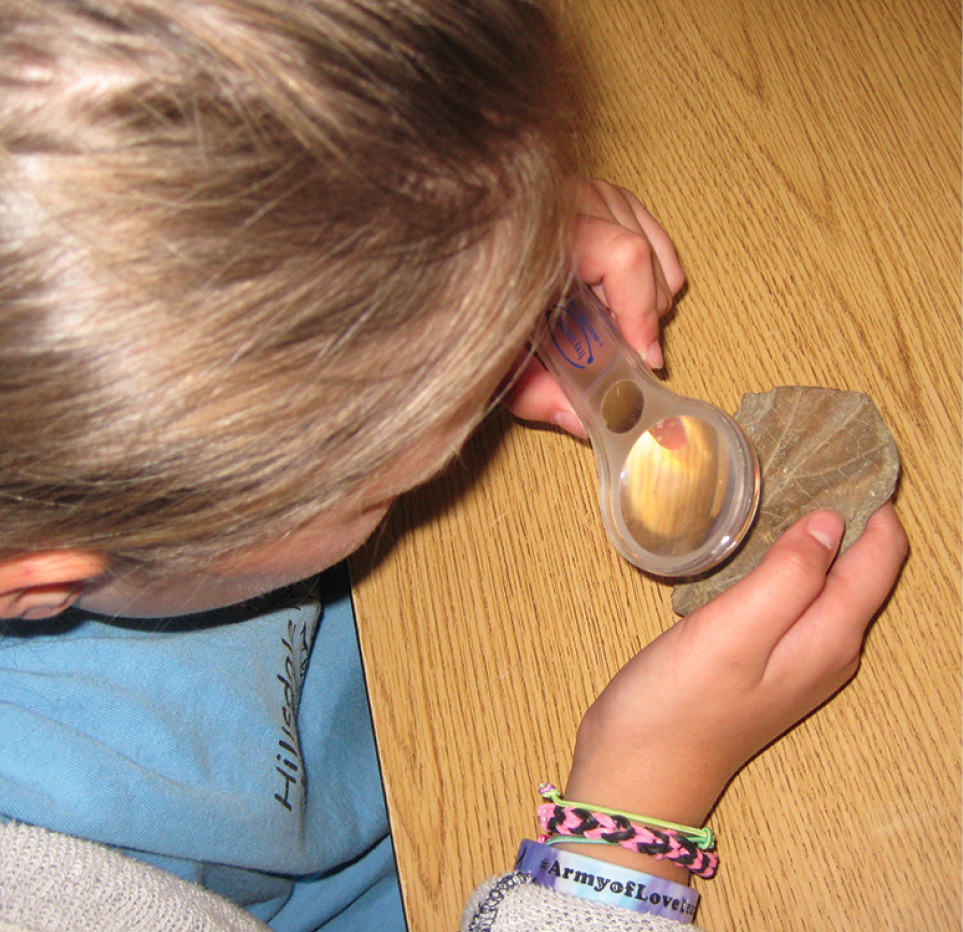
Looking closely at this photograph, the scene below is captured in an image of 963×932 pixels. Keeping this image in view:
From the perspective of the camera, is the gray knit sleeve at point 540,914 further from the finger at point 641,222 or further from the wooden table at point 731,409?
the finger at point 641,222

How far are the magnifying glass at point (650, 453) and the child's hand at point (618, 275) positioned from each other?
14 millimetres

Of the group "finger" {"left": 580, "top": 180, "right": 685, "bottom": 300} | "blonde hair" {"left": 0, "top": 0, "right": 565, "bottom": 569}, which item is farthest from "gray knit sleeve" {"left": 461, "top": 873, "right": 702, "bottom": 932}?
"finger" {"left": 580, "top": 180, "right": 685, "bottom": 300}

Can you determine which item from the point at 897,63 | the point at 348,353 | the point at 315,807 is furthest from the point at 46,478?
the point at 897,63

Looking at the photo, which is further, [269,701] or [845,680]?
[269,701]

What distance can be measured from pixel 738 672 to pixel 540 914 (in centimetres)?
17

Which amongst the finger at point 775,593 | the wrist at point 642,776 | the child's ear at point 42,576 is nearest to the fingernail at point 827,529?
the finger at point 775,593

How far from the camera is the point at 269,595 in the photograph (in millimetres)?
639

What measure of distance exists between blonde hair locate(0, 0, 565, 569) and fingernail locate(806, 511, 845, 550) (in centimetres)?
20

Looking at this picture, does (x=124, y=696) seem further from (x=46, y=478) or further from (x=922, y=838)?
(x=922, y=838)

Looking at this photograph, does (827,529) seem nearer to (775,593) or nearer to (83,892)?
(775,593)

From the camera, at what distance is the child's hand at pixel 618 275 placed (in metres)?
0.50

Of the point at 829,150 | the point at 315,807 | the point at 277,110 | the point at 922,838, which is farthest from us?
the point at 315,807

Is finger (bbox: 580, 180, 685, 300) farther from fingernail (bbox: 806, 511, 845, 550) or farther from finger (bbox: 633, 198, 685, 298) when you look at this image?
fingernail (bbox: 806, 511, 845, 550)

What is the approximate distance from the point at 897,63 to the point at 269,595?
23.0 inches
